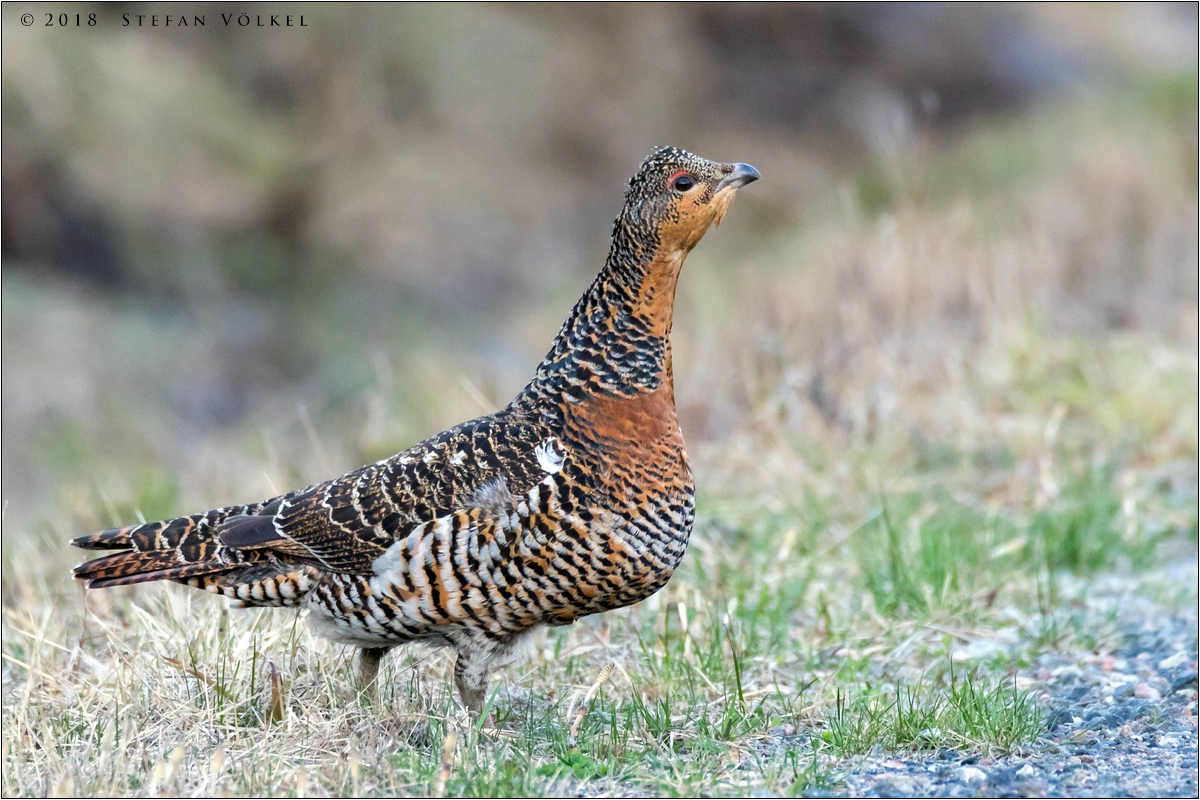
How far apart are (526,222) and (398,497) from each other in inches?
489

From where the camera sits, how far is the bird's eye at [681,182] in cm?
355

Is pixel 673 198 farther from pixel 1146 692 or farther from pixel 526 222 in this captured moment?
pixel 526 222

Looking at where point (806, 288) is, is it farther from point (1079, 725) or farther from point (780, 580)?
point (1079, 725)

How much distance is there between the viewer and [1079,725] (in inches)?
143

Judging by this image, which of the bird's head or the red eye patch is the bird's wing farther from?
the red eye patch

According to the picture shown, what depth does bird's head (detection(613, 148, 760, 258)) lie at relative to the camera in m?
3.54

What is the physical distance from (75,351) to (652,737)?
941 centimetres

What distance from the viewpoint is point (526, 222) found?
618 inches

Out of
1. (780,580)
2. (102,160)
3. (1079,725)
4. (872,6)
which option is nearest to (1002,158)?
(872,6)

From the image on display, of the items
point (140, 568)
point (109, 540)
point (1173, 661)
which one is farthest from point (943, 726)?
point (109, 540)

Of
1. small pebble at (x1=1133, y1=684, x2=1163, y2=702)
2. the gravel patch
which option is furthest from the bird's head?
small pebble at (x1=1133, y1=684, x2=1163, y2=702)

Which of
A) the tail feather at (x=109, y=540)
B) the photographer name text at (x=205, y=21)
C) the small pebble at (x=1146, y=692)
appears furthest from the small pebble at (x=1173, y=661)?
the photographer name text at (x=205, y=21)

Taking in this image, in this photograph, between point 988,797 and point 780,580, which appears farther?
point 780,580

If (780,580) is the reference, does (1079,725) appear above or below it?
below
